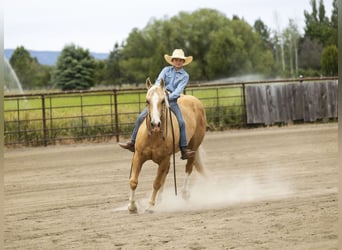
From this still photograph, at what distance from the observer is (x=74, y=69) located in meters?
48.5

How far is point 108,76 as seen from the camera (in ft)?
170

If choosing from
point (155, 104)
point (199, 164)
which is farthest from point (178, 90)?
point (199, 164)

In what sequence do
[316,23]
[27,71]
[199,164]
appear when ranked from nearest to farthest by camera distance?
[199,164] < [316,23] < [27,71]

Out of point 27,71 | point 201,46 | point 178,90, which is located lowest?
point 178,90

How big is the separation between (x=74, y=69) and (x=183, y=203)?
42482 mm

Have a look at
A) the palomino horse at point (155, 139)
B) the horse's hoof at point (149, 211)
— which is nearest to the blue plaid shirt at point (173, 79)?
the palomino horse at point (155, 139)

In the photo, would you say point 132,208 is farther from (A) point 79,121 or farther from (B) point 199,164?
(A) point 79,121

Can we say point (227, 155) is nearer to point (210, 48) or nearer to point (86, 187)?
point (86, 187)

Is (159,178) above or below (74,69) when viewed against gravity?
below

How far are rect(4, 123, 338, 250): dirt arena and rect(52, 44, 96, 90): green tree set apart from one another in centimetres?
3539

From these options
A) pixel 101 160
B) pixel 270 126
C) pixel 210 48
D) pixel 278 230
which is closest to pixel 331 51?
pixel 270 126

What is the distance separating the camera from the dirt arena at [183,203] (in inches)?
191

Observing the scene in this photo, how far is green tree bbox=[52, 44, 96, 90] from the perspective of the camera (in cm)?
4809

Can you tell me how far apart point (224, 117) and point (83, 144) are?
4.48m
